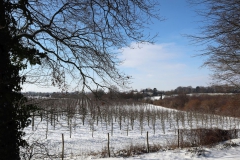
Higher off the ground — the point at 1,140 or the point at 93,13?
the point at 93,13

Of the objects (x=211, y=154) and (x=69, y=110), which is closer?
(x=69, y=110)

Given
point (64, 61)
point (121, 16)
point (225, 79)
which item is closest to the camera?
point (121, 16)

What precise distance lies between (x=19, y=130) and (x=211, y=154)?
9722mm

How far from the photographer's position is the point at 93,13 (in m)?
4.68

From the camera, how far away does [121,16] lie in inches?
180

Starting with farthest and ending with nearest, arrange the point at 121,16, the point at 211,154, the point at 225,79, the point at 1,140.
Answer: the point at 211,154 < the point at 225,79 < the point at 121,16 < the point at 1,140

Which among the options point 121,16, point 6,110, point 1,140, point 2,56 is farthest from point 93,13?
point 1,140

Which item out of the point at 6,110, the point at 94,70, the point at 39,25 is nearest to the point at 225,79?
the point at 94,70

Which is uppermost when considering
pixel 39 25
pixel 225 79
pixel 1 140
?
pixel 39 25

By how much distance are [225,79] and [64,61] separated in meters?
5.20

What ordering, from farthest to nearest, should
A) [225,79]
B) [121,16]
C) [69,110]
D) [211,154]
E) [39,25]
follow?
[211,154] < [225,79] < [39,25] < [121,16] < [69,110]

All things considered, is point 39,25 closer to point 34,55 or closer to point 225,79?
point 34,55

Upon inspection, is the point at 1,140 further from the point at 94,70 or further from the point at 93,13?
the point at 93,13

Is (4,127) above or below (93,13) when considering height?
below
